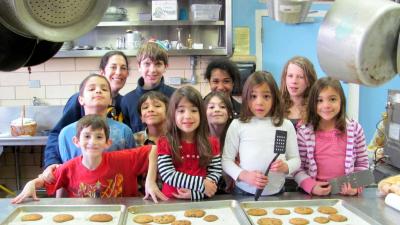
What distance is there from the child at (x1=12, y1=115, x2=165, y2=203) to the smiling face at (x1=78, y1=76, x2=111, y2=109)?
6.8 inches

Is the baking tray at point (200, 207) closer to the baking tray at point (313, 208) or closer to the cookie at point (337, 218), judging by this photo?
the baking tray at point (313, 208)

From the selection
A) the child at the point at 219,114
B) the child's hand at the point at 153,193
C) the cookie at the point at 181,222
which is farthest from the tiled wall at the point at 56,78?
the cookie at the point at 181,222

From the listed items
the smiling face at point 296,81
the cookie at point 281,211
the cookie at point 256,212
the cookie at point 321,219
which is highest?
the smiling face at point 296,81

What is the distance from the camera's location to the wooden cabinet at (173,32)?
11.0 feet

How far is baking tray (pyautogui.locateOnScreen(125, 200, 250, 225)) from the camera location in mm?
1275

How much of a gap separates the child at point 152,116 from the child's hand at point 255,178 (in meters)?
0.51

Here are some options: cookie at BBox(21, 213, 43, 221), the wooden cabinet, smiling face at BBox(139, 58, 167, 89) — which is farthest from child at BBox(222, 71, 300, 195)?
the wooden cabinet

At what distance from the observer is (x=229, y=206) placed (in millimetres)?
1369

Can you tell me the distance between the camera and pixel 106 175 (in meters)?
1.56

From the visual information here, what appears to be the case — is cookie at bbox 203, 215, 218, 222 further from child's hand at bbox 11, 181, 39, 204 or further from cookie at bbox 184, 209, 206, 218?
child's hand at bbox 11, 181, 39, 204

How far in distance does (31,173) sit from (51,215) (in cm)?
254

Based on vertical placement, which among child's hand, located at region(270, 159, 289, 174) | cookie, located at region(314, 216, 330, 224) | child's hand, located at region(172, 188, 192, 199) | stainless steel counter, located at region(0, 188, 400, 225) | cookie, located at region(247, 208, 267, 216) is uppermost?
child's hand, located at region(270, 159, 289, 174)

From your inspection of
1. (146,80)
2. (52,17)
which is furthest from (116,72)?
(52,17)

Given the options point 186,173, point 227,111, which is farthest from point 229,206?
point 227,111
